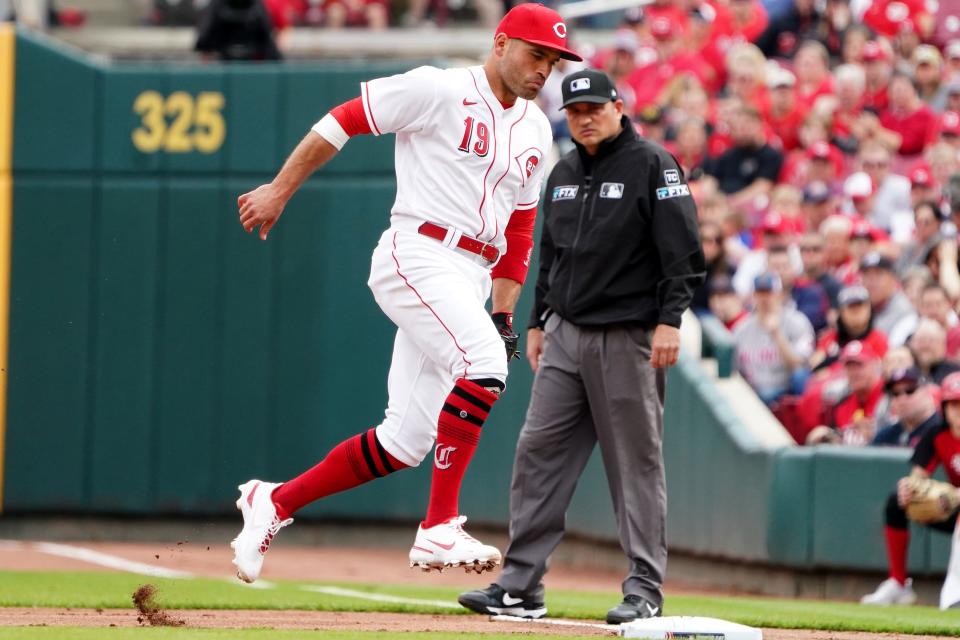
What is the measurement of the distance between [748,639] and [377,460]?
137 centimetres

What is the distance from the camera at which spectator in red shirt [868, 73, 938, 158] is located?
37.6 feet

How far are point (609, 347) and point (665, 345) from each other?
295 millimetres

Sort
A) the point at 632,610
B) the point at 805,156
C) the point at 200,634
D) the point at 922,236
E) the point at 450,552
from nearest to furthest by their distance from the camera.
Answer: the point at 200,634 → the point at 450,552 → the point at 632,610 → the point at 922,236 → the point at 805,156

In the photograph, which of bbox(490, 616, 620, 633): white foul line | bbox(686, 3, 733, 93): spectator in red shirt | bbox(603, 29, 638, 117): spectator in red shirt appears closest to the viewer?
bbox(490, 616, 620, 633): white foul line

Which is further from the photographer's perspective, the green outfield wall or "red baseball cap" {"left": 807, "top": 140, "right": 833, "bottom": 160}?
the green outfield wall

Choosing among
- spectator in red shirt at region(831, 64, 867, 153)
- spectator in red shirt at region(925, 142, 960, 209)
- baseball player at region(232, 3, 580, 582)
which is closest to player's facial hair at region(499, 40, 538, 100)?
baseball player at region(232, 3, 580, 582)

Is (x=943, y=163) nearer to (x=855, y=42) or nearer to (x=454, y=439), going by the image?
(x=855, y=42)

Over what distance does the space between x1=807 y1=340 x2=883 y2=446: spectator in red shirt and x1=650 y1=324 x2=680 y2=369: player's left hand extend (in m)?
3.06

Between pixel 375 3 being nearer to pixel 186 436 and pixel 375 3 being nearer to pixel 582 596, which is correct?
pixel 186 436

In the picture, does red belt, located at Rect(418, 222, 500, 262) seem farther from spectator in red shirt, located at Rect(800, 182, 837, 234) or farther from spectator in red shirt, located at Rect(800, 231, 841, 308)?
spectator in red shirt, located at Rect(800, 182, 837, 234)

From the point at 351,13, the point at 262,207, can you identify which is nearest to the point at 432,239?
the point at 262,207

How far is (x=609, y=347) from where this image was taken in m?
6.33

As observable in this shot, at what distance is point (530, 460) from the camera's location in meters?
6.43

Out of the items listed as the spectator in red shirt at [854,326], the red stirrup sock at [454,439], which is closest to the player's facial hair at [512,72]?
the red stirrup sock at [454,439]
